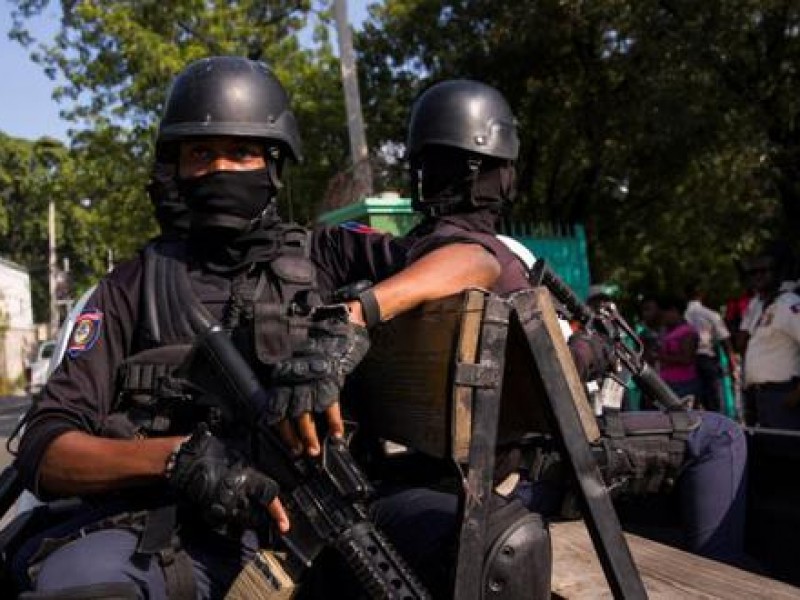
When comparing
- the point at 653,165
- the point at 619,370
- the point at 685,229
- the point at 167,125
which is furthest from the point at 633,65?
the point at 167,125

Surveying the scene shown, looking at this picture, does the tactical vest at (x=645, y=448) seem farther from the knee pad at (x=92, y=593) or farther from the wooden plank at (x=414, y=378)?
the knee pad at (x=92, y=593)

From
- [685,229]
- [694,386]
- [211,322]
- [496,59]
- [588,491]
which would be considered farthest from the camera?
[685,229]

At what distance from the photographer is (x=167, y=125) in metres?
2.46

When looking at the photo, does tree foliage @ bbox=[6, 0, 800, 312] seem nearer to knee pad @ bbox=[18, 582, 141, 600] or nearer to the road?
the road

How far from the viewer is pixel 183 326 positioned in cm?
229

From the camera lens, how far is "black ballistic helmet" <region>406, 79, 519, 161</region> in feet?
10.6

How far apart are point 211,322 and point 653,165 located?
13828 millimetres

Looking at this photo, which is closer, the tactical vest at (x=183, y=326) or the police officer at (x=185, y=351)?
the police officer at (x=185, y=351)

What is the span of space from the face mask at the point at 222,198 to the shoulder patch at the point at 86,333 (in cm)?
32

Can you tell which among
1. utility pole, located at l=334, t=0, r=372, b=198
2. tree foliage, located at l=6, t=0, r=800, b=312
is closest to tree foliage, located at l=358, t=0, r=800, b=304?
tree foliage, located at l=6, t=0, r=800, b=312

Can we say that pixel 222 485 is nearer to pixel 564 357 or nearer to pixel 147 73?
pixel 564 357

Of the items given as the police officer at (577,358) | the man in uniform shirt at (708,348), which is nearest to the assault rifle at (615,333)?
the police officer at (577,358)

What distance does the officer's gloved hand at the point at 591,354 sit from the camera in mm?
3279

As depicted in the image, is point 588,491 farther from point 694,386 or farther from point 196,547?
point 694,386
